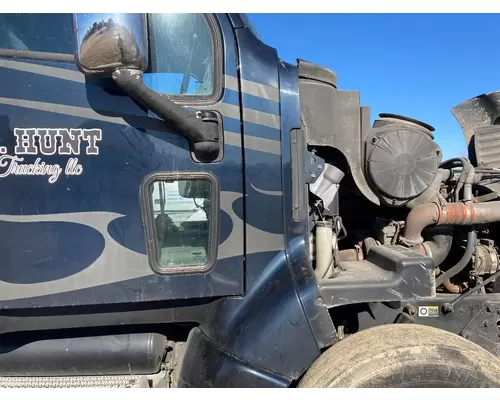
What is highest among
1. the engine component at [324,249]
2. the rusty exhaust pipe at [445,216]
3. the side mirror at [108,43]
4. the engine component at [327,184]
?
the side mirror at [108,43]

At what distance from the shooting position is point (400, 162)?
227 centimetres

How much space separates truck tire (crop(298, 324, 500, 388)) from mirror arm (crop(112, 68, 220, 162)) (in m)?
1.06

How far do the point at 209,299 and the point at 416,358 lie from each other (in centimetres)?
95

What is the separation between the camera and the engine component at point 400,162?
7.43 ft

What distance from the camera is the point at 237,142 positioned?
1.77 metres

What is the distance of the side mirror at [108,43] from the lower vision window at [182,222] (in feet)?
1.62

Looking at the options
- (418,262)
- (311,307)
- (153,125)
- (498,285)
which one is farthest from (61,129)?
(498,285)

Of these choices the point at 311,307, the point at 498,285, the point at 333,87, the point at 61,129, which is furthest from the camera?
the point at 498,285

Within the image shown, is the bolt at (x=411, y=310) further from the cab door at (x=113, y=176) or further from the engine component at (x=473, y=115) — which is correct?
the engine component at (x=473, y=115)

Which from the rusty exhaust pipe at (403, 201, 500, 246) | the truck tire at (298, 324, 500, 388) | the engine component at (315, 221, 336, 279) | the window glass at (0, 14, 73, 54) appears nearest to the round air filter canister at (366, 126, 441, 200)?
the rusty exhaust pipe at (403, 201, 500, 246)

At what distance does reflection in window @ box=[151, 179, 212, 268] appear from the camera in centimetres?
177

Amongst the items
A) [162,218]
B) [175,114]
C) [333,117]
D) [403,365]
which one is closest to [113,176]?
[162,218]

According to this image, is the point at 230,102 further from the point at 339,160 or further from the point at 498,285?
the point at 498,285

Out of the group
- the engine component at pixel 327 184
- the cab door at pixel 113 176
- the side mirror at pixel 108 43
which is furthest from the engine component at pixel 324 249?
the side mirror at pixel 108 43
